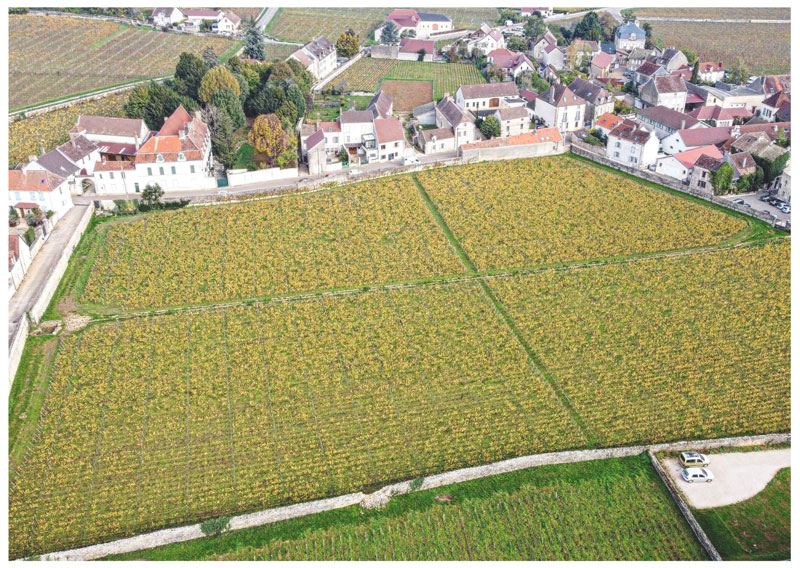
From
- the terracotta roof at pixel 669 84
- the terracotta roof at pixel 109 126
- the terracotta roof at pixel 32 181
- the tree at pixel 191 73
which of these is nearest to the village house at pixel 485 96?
the terracotta roof at pixel 669 84

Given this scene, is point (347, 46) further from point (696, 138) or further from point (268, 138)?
point (696, 138)

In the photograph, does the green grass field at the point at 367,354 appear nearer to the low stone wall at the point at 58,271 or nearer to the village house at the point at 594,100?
the low stone wall at the point at 58,271

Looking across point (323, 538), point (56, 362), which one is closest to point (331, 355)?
point (323, 538)

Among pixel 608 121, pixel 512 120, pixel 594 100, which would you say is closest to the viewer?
pixel 608 121

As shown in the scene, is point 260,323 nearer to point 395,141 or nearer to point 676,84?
point 395,141

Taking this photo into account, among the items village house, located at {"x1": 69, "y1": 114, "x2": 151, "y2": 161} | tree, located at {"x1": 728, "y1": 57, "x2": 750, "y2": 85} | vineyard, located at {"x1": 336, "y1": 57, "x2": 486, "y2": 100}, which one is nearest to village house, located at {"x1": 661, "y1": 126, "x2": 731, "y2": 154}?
tree, located at {"x1": 728, "y1": 57, "x2": 750, "y2": 85}

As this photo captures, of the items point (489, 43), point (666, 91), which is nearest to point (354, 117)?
point (666, 91)

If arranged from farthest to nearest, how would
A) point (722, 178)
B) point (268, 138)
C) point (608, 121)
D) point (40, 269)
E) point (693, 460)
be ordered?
point (608, 121), point (268, 138), point (722, 178), point (40, 269), point (693, 460)

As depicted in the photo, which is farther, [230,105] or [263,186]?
[230,105]

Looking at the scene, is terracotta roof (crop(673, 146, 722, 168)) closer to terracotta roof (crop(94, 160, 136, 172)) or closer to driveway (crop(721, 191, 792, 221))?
driveway (crop(721, 191, 792, 221))
